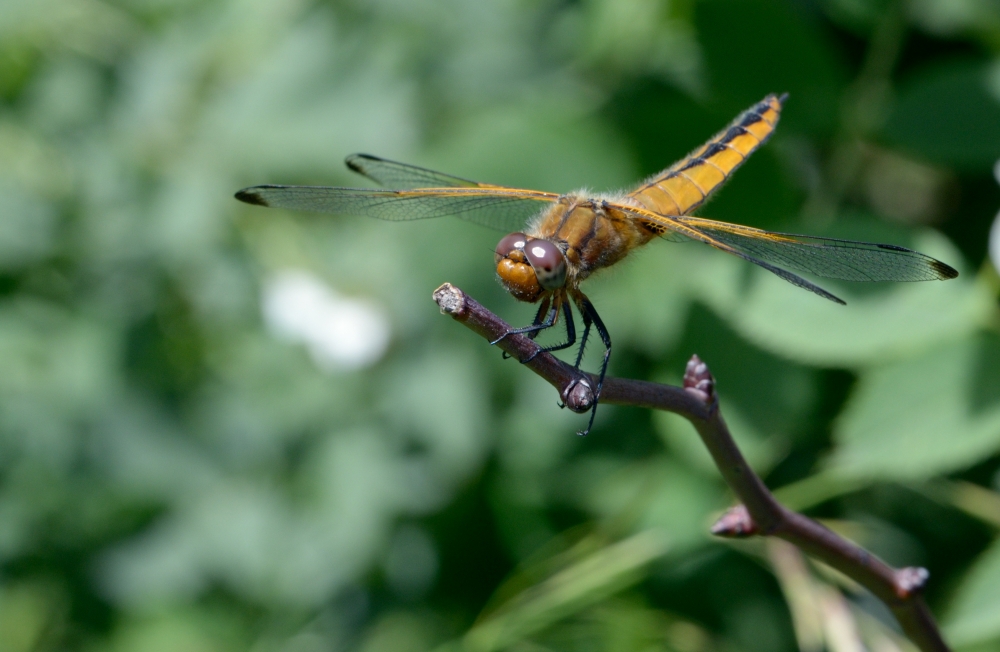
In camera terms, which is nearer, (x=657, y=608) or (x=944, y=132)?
(x=944, y=132)

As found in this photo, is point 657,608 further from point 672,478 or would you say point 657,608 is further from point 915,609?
point 915,609

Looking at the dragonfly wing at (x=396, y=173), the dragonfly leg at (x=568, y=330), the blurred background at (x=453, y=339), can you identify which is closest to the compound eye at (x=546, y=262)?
the dragonfly leg at (x=568, y=330)

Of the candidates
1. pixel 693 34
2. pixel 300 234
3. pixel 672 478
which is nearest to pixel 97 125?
pixel 300 234

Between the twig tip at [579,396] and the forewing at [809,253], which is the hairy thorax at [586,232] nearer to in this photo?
the forewing at [809,253]

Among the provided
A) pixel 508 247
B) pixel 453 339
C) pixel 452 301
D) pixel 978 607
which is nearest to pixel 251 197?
pixel 508 247

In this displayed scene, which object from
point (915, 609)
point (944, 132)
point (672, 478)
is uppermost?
point (944, 132)

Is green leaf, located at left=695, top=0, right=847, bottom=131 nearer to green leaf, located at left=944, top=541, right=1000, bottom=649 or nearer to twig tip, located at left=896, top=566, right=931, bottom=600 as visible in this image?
green leaf, located at left=944, top=541, right=1000, bottom=649
